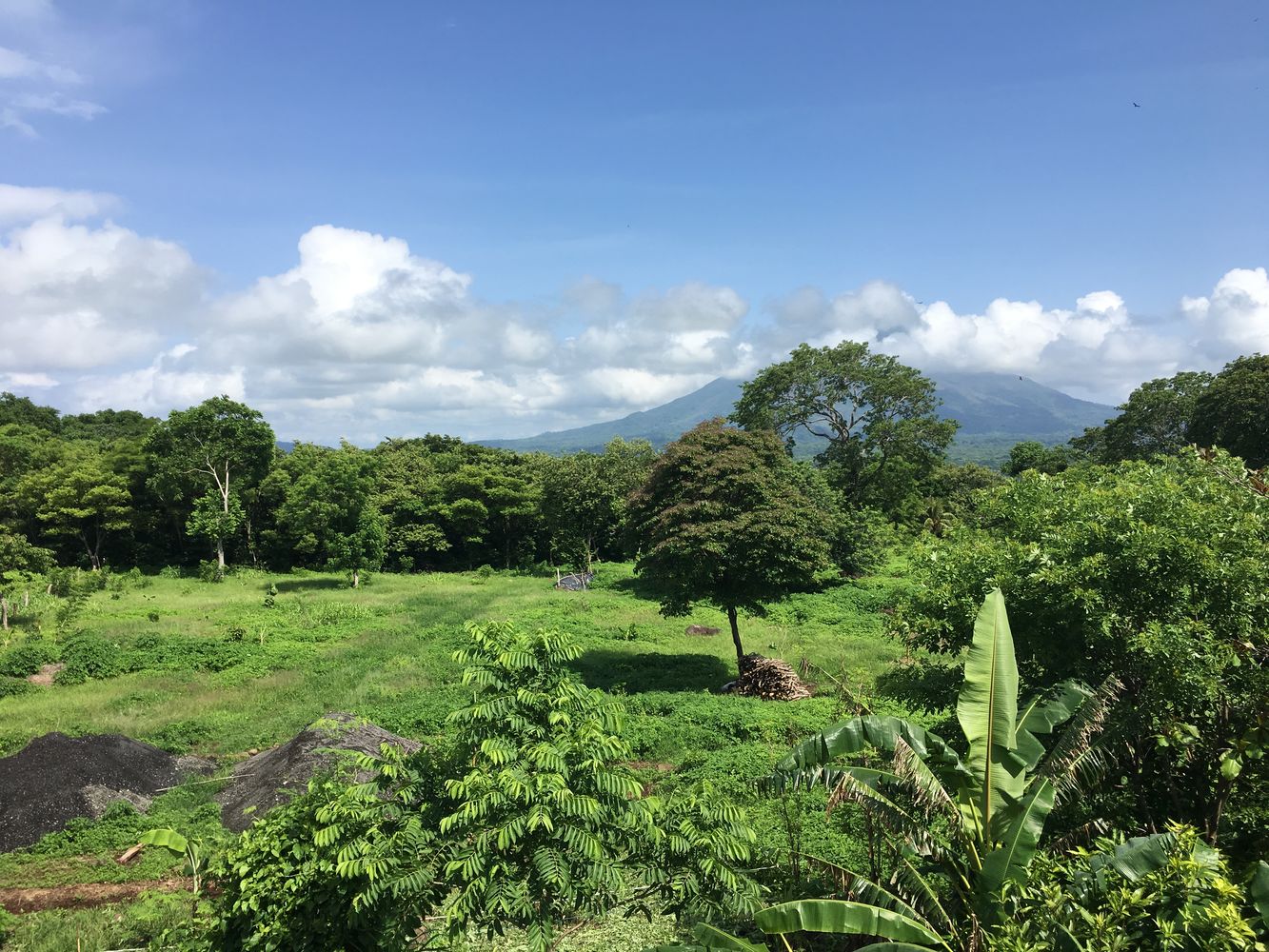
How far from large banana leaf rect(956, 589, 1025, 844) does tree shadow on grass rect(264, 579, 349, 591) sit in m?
34.9

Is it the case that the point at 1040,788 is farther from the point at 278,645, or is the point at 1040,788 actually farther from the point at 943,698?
the point at 278,645

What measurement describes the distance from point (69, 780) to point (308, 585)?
25.6 m

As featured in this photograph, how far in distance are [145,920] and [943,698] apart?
427 inches

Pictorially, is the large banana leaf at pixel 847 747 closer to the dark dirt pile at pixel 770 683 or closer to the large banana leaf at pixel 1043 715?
the large banana leaf at pixel 1043 715

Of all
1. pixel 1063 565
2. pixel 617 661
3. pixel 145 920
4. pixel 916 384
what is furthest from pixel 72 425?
pixel 1063 565

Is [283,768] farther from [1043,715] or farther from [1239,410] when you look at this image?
[1239,410]

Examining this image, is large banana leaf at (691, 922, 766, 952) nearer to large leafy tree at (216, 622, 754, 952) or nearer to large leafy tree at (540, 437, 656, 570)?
large leafy tree at (216, 622, 754, 952)

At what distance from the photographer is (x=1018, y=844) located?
546cm

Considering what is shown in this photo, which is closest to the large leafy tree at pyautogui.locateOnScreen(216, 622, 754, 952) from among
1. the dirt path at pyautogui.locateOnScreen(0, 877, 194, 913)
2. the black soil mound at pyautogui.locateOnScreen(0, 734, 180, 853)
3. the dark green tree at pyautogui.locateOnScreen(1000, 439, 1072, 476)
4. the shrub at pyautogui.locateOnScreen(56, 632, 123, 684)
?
the dirt path at pyautogui.locateOnScreen(0, 877, 194, 913)

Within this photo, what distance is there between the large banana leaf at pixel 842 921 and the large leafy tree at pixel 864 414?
37.3 metres

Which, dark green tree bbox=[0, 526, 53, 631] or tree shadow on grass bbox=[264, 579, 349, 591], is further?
tree shadow on grass bbox=[264, 579, 349, 591]

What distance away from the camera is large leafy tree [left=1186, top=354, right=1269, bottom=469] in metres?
34.2

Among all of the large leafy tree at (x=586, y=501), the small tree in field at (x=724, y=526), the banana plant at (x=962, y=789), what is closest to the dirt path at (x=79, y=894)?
the banana plant at (x=962, y=789)

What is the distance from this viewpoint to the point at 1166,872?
187 inches
